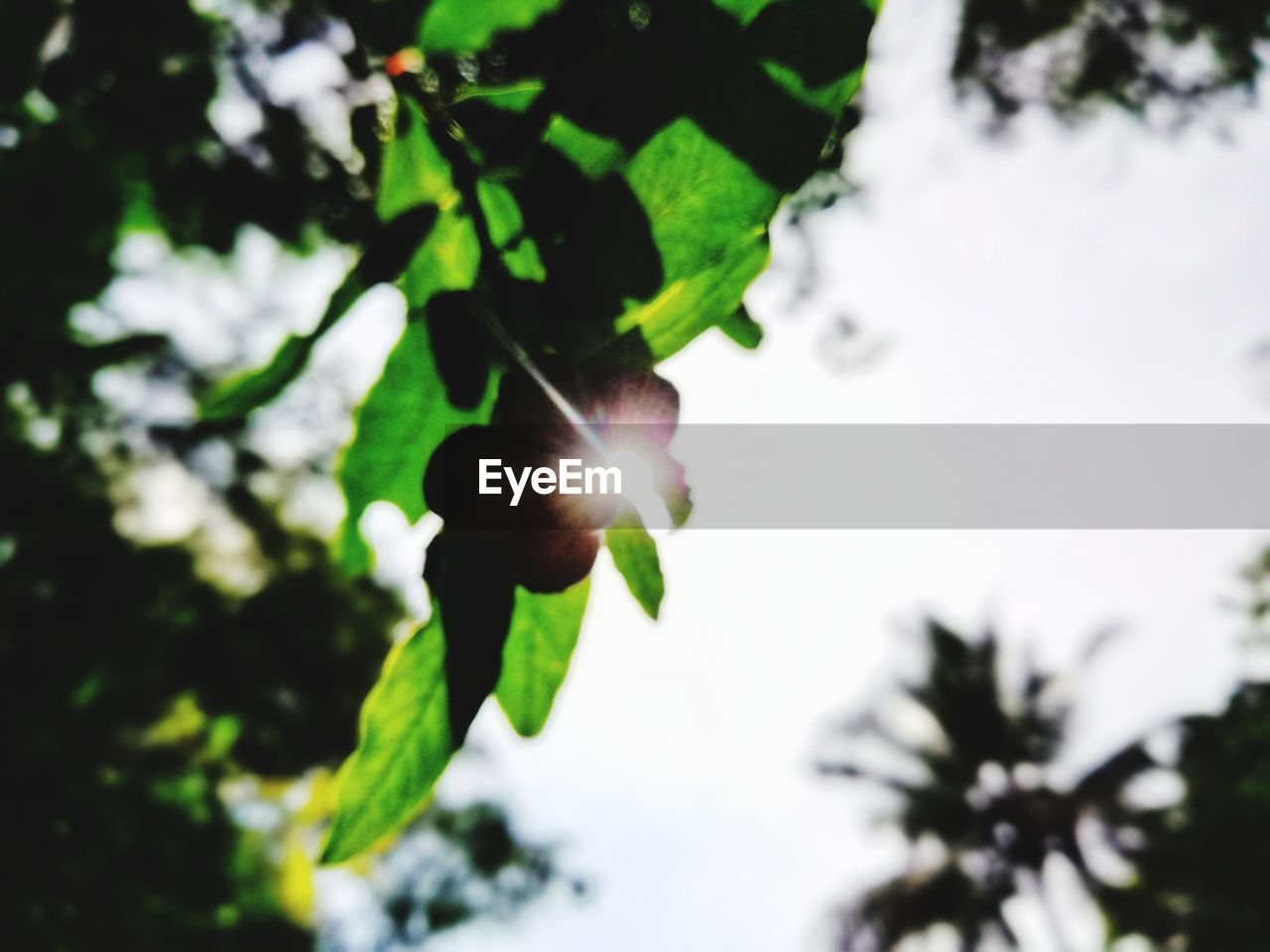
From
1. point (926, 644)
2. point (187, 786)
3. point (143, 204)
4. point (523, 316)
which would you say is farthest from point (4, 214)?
point (926, 644)

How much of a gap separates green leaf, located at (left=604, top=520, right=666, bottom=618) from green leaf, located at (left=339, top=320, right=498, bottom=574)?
15 cm

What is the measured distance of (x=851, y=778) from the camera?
814 inches

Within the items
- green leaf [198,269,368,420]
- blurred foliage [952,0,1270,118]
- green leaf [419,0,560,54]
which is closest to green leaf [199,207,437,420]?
green leaf [198,269,368,420]

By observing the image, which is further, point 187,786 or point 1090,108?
point 1090,108

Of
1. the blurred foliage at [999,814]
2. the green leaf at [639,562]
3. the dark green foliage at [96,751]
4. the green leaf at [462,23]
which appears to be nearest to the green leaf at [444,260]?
the green leaf at [462,23]

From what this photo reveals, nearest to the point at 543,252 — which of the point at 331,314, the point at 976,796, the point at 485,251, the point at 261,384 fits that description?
the point at 485,251

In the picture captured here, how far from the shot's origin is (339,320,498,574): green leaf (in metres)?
0.64

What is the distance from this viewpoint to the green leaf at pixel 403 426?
2.11ft

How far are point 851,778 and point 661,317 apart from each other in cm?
2208

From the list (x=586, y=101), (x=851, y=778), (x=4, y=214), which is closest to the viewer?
(x=586, y=101)

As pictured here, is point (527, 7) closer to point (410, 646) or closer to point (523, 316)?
point (523, 316)

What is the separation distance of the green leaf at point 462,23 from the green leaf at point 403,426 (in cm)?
21

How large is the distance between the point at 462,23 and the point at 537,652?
49 cm

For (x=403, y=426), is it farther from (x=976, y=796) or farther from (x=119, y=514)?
(x=976, y=796)
